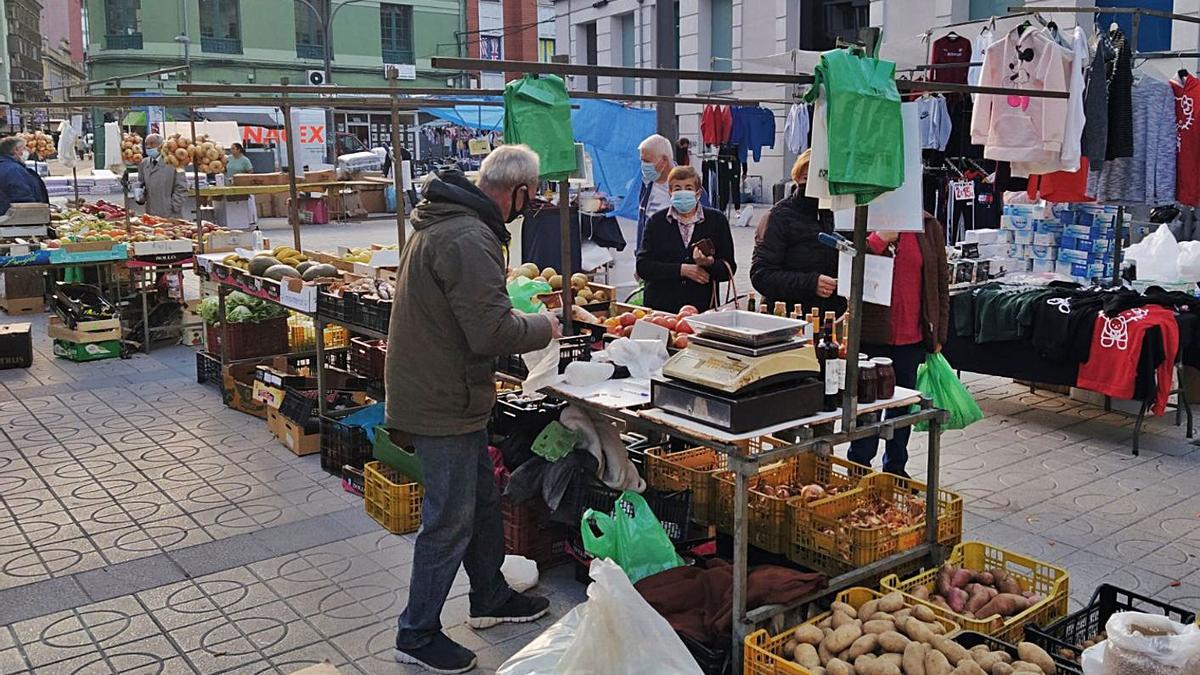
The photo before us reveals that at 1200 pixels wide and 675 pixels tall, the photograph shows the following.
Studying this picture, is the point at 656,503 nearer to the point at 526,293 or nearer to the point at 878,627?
the point at 878,627

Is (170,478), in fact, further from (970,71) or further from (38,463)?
(970,71)

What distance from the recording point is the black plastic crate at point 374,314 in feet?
19.2

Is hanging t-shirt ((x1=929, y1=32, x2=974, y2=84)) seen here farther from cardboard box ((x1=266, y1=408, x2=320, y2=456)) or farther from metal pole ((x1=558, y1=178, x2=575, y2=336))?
cardboard box ((x1=266, y1=408, x2=320, y2=456))

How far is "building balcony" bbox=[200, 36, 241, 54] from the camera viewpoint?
4200 cm

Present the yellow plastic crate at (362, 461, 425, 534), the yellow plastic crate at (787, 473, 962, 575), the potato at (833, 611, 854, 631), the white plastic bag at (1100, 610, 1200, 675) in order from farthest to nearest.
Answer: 1. the yellow plastic crate at (362, 461, 425, 534)
2. the yellow plastic crate at (787, 473, 962, 575)
3. the potato at (833, 611, 854, 631)
4. the white plastic bag at (1100, 610, 1200, 675)

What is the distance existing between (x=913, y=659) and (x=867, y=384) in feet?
3.61

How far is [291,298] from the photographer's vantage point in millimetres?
6867

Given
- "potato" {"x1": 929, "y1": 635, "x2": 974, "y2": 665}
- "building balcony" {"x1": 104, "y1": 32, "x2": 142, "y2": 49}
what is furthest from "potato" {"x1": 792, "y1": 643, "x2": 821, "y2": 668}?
"building balcony" {"x1": 104, "y1": 32, "x2": 142, "y2": 49}

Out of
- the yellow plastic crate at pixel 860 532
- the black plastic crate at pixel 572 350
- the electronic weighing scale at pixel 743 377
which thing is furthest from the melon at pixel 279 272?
the yellow plastic crate at pixel 860 532

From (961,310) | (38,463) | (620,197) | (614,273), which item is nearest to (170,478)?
(38,463)

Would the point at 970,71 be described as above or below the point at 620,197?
above

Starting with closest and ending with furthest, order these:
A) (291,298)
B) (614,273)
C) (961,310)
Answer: (291,298)
(961,310)
(614,273)

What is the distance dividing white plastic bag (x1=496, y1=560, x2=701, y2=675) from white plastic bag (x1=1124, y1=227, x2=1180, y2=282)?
21.1ft

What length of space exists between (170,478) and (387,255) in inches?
102
